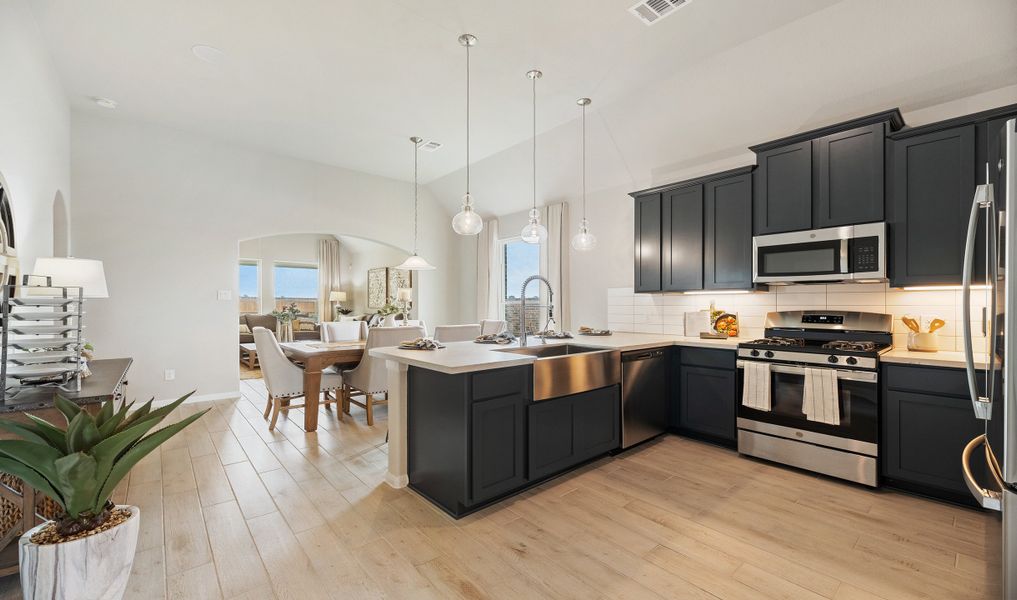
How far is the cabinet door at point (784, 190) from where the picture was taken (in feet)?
10.6

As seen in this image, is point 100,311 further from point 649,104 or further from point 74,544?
point 649,104

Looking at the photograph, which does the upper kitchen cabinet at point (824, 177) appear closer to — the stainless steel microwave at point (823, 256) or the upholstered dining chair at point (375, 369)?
the stainless steel microwave at point (823, 256)

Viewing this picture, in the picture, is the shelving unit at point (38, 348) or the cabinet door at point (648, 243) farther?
the cabinet door at point (648, 243)

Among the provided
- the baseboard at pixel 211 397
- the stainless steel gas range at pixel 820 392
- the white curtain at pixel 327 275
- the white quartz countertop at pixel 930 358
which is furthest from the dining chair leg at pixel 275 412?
the white curtain at pixel 327 275

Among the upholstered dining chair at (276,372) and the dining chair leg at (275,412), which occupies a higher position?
the upholstered dining chair at (276,372)

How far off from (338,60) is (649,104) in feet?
8.70

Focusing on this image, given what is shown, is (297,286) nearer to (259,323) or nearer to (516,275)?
(259,323)

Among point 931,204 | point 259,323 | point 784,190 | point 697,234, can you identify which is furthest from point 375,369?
point 259,323

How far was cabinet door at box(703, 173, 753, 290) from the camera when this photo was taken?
11.9 ft

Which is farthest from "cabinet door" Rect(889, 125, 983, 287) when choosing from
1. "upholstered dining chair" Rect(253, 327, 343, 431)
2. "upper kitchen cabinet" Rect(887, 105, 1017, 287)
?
"upholstered dining chair" Rect(253, 327, 343, 431)

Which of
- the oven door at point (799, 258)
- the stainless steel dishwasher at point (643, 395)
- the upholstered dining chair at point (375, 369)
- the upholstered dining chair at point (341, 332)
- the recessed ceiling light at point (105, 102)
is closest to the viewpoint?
the oven door at point (799, 258)

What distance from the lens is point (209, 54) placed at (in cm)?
340

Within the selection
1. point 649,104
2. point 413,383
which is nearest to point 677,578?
point 413,383

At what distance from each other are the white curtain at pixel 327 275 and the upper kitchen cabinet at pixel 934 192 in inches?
440
